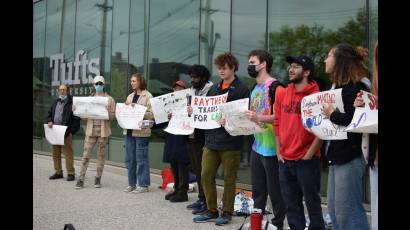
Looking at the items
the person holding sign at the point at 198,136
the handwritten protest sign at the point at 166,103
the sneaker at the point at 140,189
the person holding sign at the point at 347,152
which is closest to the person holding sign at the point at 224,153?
the person holding sign at the point at 198,136

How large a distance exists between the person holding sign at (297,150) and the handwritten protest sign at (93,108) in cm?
451

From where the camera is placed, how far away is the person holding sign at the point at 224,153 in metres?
5.45

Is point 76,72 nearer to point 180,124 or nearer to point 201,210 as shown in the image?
point 180,124

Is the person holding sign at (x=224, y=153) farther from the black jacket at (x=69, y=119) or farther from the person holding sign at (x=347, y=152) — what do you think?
the black jacket at (x=69, y=119)

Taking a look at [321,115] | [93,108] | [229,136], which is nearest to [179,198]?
[229,136]

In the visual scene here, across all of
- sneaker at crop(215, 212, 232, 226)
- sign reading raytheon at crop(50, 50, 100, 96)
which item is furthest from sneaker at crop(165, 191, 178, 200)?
sign reading raytheon at crop(50, 50, 100, 96)

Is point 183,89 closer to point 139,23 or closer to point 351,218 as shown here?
point 351,218

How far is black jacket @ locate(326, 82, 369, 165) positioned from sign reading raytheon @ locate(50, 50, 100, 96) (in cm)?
1024

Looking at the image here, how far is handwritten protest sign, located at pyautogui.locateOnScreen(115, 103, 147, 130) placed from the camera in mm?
7484

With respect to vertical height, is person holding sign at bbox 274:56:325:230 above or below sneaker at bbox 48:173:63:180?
above

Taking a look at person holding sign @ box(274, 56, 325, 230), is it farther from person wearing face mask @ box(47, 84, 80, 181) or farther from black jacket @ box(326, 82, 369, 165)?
person wearing face mask @ box(47, 84, 80, 181)

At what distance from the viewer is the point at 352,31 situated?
6.46 m

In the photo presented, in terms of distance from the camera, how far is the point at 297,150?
421 centimetres
